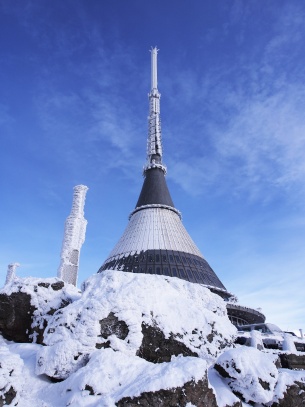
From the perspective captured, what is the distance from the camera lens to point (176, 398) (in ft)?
31.6

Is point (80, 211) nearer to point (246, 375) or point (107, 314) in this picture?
point (107, 314)

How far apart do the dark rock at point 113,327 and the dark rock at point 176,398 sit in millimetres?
4169

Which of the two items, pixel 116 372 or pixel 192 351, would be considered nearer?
pixel 116 372

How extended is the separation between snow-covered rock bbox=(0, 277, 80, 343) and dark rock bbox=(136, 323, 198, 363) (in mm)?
5112

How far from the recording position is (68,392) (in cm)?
1062

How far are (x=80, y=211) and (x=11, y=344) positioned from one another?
23681 mm

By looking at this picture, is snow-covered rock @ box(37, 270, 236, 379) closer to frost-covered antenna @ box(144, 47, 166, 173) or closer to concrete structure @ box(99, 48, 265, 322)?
concrete structure @ box(99, 48, 265, 322)

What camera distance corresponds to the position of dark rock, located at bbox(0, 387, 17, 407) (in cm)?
963

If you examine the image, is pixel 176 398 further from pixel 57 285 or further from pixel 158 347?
pixel 57 285

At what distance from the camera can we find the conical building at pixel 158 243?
3978cm

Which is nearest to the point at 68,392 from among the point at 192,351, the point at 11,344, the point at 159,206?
the point at 192,351

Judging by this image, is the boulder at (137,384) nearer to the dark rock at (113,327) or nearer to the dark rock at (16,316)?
the dark rock at (113,327)

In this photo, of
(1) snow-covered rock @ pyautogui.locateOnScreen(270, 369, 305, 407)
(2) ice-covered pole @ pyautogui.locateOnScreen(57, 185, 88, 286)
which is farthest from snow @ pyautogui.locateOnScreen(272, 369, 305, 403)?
(2) ice-covered pole @ pyautogui.locateOnScreen(57, 185, 88, 286)

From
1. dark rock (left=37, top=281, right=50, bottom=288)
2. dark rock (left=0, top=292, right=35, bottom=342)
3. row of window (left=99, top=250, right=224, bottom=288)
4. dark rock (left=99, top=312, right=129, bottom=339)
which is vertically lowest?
dark rock (left=99, top=312, right=129, bottom=339)
